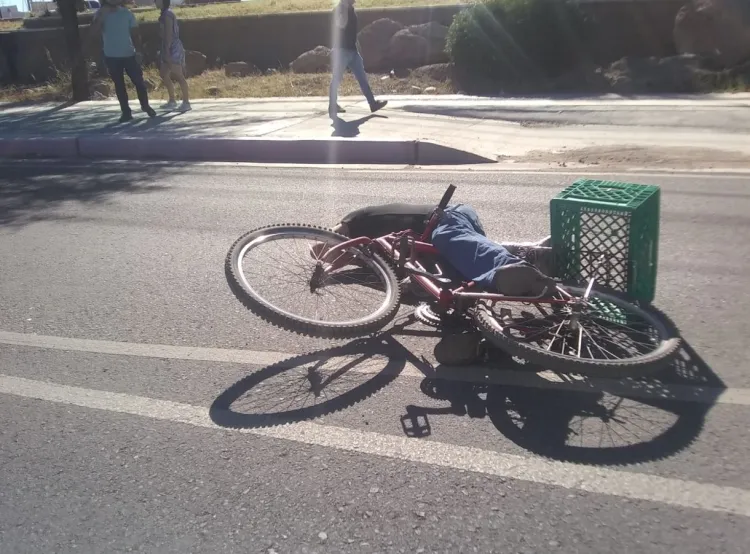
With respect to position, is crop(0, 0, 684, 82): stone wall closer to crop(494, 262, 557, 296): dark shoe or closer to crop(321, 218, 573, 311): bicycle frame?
crop(321, 218, 573, 311): bicycle frame

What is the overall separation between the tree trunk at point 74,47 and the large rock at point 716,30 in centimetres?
1212

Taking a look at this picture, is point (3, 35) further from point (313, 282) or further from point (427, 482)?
point (427, 482)

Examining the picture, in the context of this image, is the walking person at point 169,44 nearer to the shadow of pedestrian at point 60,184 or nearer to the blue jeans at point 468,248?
the shadow of pedestrian at point 60,184

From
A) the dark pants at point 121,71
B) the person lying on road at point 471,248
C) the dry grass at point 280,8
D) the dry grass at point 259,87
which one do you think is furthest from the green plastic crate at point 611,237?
the dry grass at point 280,8

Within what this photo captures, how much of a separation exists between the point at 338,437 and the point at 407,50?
55.9 ft

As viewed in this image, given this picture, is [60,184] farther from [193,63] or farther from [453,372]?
[193,63]

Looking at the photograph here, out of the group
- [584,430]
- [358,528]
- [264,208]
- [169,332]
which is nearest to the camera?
[358,528]

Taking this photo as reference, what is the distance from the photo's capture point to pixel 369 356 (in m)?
4.86

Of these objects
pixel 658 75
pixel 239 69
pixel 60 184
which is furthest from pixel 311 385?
pixel 239 69

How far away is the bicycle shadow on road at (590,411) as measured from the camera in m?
3.73

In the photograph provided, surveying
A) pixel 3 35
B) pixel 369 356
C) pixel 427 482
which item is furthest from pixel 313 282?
pixel 3 35

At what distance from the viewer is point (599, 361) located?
12.9 ft

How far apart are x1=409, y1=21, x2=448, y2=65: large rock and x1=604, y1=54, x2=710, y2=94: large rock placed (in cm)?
466

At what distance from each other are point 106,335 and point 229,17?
815 inches
